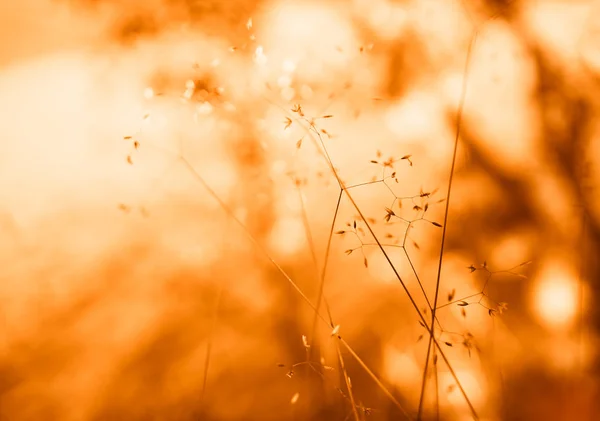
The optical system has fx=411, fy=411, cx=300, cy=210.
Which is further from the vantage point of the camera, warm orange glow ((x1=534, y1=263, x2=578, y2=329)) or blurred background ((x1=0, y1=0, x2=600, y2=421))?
warm orange glow ((x1=534, y1=263, x2=578, y2=329))

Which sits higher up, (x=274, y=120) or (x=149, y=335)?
(x=274, y=120)

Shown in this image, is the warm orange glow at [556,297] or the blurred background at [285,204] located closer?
the blurred background at [285,204]

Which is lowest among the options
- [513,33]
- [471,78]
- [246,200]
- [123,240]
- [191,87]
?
[123,240]

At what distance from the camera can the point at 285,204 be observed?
41.9 inches

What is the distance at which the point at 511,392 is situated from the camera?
1.09 meters

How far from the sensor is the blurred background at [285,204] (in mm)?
1009

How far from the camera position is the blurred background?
1.01m

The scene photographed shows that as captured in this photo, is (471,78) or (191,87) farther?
(471,78)

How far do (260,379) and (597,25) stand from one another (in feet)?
4.21

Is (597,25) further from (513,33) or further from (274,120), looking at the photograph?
(274,120)

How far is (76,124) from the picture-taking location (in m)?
1.01

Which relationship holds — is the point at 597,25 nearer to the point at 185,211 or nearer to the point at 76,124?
the point at 185,211

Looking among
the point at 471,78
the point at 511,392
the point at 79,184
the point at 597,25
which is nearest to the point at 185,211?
the point at 79,184

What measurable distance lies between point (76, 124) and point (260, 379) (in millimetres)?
805
